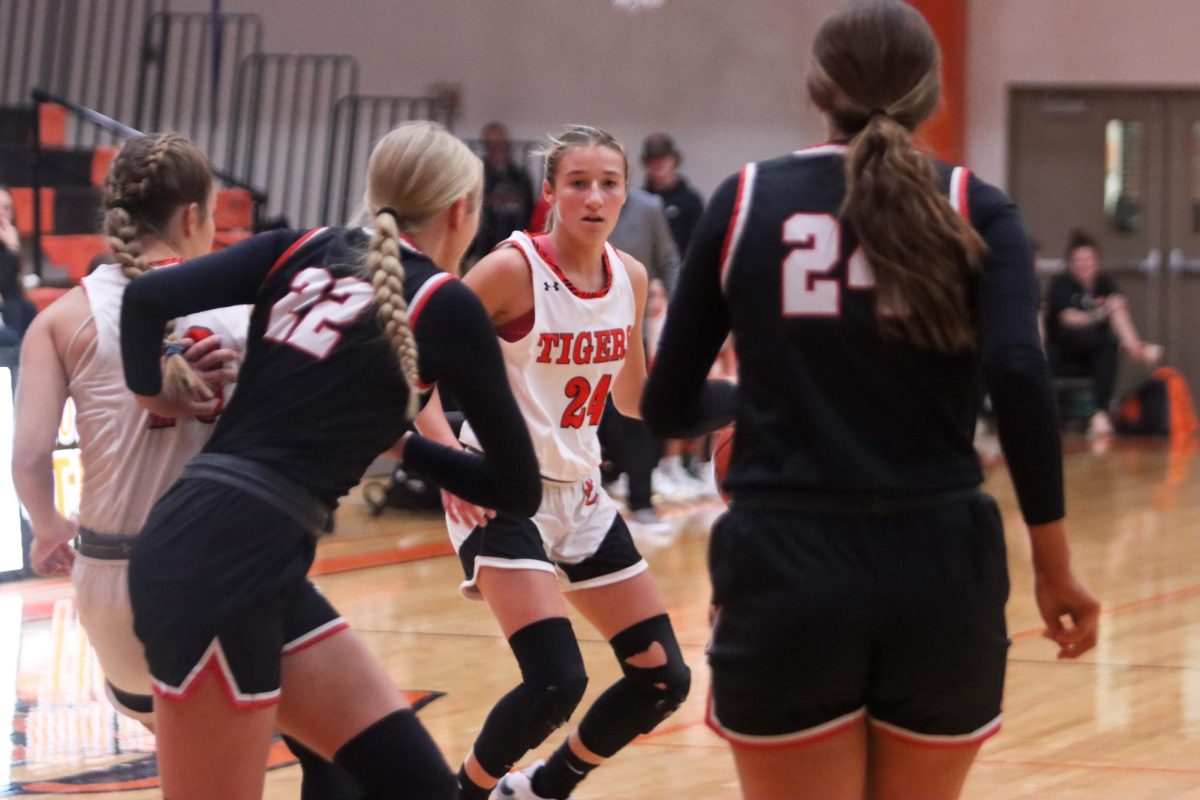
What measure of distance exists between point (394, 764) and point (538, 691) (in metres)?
1.02

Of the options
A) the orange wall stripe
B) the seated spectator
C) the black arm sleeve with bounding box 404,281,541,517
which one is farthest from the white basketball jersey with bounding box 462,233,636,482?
the orange wall stripe

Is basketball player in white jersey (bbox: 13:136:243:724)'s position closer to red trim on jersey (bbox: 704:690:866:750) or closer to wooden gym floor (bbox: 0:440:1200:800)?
red trim on jersey (bbox: 704:690:866:750)

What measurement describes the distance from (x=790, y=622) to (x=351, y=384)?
2.52 ft

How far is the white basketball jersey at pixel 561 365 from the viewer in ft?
12.6

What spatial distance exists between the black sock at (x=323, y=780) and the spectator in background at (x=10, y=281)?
19.7 ft

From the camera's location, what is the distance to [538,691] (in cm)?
362

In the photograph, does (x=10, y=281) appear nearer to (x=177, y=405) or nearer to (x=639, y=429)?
(x=639, y=429)

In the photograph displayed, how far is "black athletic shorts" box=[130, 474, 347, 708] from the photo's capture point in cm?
245

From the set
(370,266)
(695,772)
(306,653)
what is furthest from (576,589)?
(370,266)

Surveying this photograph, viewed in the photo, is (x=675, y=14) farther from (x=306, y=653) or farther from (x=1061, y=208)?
(x=306, y=653)

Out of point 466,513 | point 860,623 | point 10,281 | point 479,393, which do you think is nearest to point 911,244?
point 860,623

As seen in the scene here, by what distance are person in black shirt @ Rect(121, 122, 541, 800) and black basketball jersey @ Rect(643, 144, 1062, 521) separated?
477 millimetres

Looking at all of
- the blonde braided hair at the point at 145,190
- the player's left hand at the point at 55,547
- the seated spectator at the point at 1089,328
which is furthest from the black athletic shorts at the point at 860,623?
the seated spectator at the point at 1089,328

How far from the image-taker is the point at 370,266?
8.17ft
